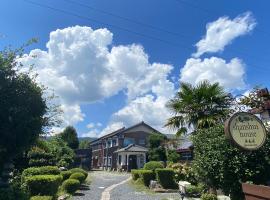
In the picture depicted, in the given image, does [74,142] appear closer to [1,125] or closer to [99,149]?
[99,149]

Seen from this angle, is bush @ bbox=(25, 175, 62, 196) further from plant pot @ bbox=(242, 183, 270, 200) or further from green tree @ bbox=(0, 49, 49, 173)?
plant pot @ bbox=(242, 183, 270, 200)

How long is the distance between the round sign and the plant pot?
1553 mm

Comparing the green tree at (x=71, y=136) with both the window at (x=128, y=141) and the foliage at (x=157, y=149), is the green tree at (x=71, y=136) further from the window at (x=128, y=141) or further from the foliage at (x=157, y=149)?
the foliage at (x=157, y=149)

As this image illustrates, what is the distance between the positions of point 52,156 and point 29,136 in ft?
48.3

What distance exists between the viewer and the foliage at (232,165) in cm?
970

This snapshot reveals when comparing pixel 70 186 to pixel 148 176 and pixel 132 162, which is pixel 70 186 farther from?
pixel 132 162

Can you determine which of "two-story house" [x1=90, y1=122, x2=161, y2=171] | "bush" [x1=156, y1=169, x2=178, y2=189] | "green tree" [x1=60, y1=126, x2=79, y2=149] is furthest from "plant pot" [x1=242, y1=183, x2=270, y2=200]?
"green tree" [x1=60, y1=126, x2=79, y2=149]

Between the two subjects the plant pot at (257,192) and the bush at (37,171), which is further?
the bush at (37,171)

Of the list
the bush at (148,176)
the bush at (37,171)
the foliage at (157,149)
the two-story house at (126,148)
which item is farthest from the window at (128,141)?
the bush at (37,171)

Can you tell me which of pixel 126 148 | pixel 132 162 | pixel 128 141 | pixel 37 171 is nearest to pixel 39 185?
pixel 37 171

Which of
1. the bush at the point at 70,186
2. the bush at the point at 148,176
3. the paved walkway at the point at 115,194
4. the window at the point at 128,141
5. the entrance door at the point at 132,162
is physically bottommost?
the paved walkway at the point at 115,194

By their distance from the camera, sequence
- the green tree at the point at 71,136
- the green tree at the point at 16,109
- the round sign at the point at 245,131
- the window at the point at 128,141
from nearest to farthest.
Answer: the round sign at the point at 245,131
the green tree at the point at 16,109
the window at the point at 128,141
the green tree at the point at 71,136

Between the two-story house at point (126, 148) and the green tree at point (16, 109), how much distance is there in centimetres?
4041

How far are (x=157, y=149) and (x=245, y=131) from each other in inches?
1449
